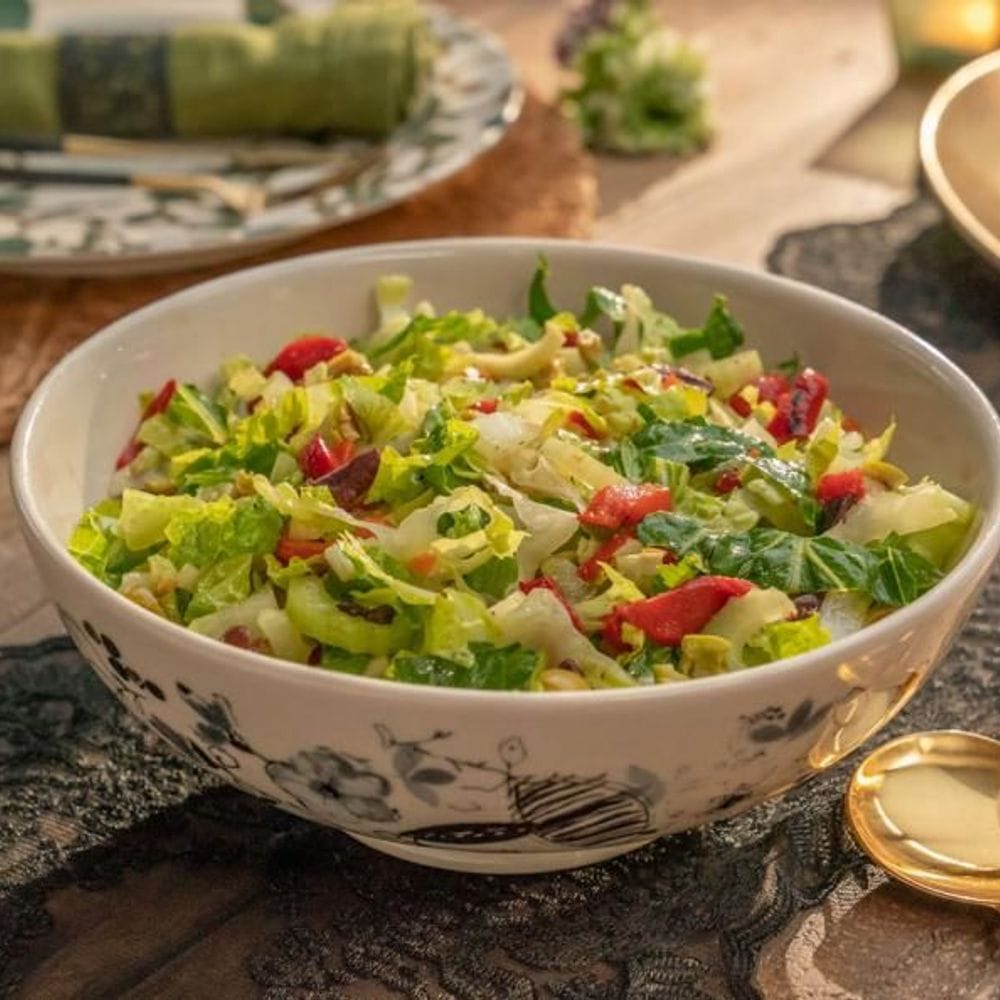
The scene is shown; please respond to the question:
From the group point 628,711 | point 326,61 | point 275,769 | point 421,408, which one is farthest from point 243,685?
point 326,61

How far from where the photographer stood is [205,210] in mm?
2031

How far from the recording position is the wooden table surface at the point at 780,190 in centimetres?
104

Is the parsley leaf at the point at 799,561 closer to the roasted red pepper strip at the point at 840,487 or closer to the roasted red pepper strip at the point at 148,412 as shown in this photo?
the roasted red pepper strip at the point at 840,487

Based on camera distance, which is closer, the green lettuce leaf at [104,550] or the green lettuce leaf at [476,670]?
the green lettuce leaf at [476,670]

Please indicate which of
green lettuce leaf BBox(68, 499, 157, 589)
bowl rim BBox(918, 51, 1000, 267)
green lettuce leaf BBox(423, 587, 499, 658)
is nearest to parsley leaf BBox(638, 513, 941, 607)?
green lettuce leaf BBox(423, 587, 499, 658)

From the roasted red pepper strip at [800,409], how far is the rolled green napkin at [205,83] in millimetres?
1017

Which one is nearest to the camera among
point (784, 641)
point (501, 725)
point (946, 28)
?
point (501, 725)

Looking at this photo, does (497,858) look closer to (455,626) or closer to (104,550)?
(455,626)

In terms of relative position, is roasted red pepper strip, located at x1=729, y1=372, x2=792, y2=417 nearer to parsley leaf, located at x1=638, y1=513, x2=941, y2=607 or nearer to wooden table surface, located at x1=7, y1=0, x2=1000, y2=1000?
parsley leaf, located at x1=638, y1=513, x2=941, y2=607

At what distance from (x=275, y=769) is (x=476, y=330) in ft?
1.71

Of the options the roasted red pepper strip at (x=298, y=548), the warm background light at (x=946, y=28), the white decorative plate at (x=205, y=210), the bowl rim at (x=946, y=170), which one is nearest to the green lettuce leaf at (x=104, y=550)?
the roasted red pepper strip at (x=298, y=548)

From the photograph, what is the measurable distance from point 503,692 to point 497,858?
18cm

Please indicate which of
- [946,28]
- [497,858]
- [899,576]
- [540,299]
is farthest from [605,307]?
[946,28]

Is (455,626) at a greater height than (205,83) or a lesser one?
greater
